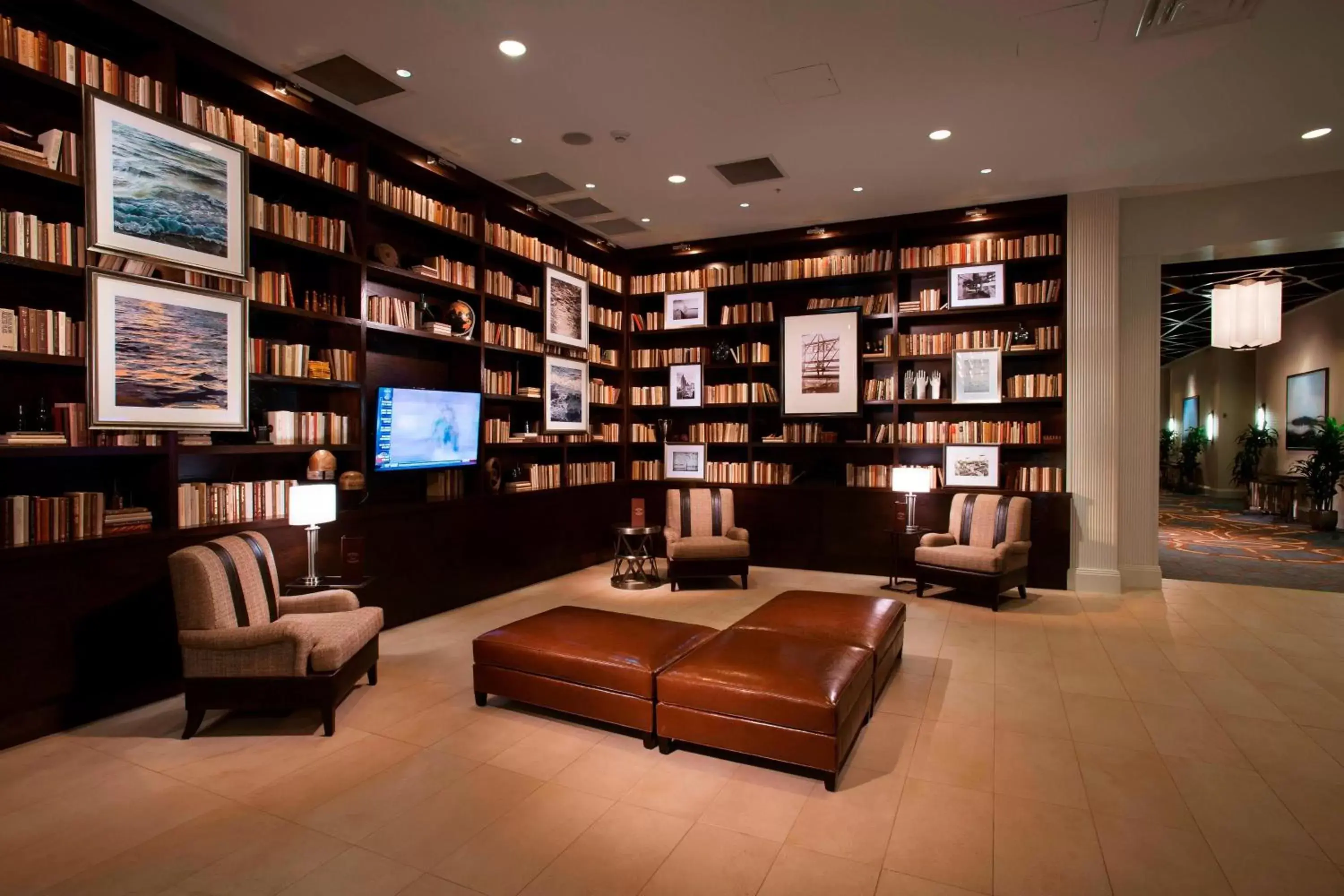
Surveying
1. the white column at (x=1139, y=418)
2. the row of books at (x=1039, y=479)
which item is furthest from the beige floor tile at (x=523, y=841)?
the white column at (x=1139, y=418)

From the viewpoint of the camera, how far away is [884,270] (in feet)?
24.3

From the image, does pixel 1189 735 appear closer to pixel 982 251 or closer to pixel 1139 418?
pixel 1139 418

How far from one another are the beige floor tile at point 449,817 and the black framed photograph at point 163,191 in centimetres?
323

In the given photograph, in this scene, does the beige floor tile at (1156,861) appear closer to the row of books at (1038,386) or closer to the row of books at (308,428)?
the row of books at (308,428)

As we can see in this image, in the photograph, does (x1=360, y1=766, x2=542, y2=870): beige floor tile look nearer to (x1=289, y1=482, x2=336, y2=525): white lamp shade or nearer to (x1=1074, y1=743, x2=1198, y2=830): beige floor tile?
(x1=289, y1=482, x2=336, y2=525): white lamp shade

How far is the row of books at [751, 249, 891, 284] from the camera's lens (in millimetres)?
7441

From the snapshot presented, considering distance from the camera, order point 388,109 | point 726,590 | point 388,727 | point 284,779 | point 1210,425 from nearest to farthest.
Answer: point 284,779, point 388,727, point 388,109, point 726,590, point 1210,425

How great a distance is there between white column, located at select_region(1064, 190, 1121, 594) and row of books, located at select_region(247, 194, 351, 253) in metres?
6.55

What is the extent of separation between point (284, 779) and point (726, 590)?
433cm

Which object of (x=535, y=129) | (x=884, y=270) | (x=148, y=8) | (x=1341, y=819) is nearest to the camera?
(x=1341, y=819)

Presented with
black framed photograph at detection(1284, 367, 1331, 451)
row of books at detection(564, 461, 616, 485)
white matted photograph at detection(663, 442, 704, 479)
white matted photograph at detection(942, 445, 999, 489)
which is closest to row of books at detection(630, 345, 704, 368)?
white matted photograph at detection(663, 442, 704, 479)

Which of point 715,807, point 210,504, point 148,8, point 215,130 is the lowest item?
point 715,807

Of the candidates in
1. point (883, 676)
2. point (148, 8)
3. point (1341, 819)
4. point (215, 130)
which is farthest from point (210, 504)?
point (1341, 819)

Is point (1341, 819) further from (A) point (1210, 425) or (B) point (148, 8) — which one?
(A) point (1210, 425)
